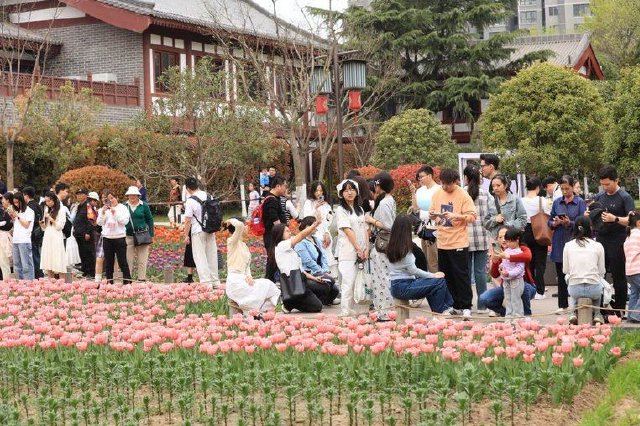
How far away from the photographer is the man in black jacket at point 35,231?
17.3 m

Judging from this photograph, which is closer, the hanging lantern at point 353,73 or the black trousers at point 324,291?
the black trousers at point 324,291

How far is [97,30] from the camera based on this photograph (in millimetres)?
35156

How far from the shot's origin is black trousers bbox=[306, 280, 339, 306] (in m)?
13.3

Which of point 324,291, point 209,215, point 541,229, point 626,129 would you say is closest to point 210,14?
point 626,129

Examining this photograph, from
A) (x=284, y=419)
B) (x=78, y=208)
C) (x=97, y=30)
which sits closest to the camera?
(x=284, y=419)

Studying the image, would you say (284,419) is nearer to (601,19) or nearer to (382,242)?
(382,242)

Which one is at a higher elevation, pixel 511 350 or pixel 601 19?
pixel 601 19

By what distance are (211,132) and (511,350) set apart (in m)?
20.7

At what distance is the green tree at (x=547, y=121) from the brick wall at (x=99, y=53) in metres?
11.7

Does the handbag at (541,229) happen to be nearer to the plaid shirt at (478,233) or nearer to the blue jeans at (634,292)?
the plaid shirt at (478,233)

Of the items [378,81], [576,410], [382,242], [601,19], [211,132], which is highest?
[601,19]

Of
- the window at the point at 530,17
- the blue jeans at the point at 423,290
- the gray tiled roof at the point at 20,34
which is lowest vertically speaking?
the blue jeans at the point at 423,290

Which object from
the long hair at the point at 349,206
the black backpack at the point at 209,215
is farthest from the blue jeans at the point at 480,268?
the black backpack at the point at 209,215

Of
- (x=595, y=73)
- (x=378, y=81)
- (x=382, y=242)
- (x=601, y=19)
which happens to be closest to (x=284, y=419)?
(x=382, y=242)
